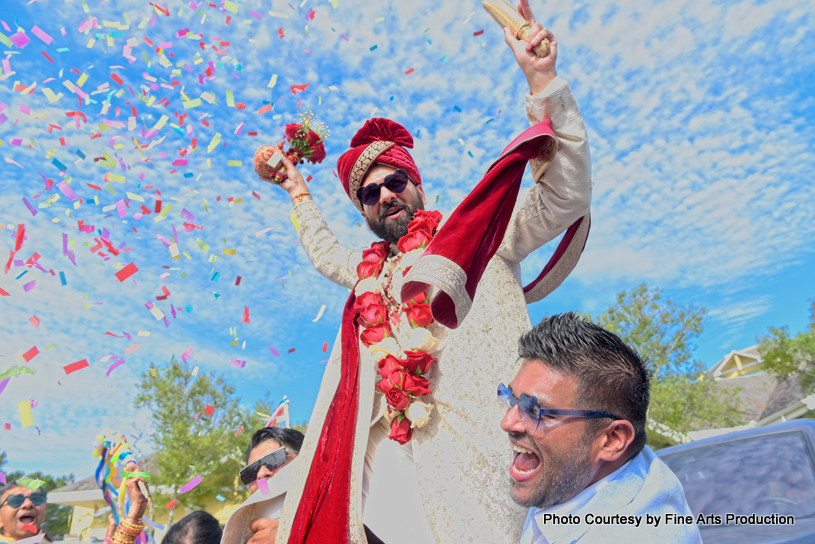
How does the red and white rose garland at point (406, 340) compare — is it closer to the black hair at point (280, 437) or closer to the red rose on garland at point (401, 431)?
the red rose on garland at point (401, 431)

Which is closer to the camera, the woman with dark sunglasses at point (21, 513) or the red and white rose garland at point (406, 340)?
the red and white rose garland at point (406, 340)

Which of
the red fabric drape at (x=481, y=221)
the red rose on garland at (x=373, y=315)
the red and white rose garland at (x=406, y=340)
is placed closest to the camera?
the red fabric drape at (x=481, y=221)

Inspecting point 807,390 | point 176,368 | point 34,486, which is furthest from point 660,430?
point 34,486

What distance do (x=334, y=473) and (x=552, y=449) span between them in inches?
44.4

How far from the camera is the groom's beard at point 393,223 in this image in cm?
304

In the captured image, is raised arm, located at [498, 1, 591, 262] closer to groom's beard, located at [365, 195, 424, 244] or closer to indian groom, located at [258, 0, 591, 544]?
indian groom, located at [258, 0, 591, 544]

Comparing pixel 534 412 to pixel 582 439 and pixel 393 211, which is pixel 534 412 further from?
pixel 393 211

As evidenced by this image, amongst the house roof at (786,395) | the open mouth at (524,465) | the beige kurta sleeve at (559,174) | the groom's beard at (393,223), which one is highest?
the house roof at (786,395)

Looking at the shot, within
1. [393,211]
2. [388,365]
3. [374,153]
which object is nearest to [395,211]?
[393,211]

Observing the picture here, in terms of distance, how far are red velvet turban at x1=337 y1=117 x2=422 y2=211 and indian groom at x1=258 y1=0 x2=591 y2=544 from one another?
52 cm

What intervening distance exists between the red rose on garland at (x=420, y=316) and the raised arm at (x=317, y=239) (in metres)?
0.75

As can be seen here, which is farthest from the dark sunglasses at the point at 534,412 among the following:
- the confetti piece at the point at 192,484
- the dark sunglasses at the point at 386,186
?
the confetti piece at the point at 192,484

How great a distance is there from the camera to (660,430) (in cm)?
1942

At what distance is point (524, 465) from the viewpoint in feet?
5.58
